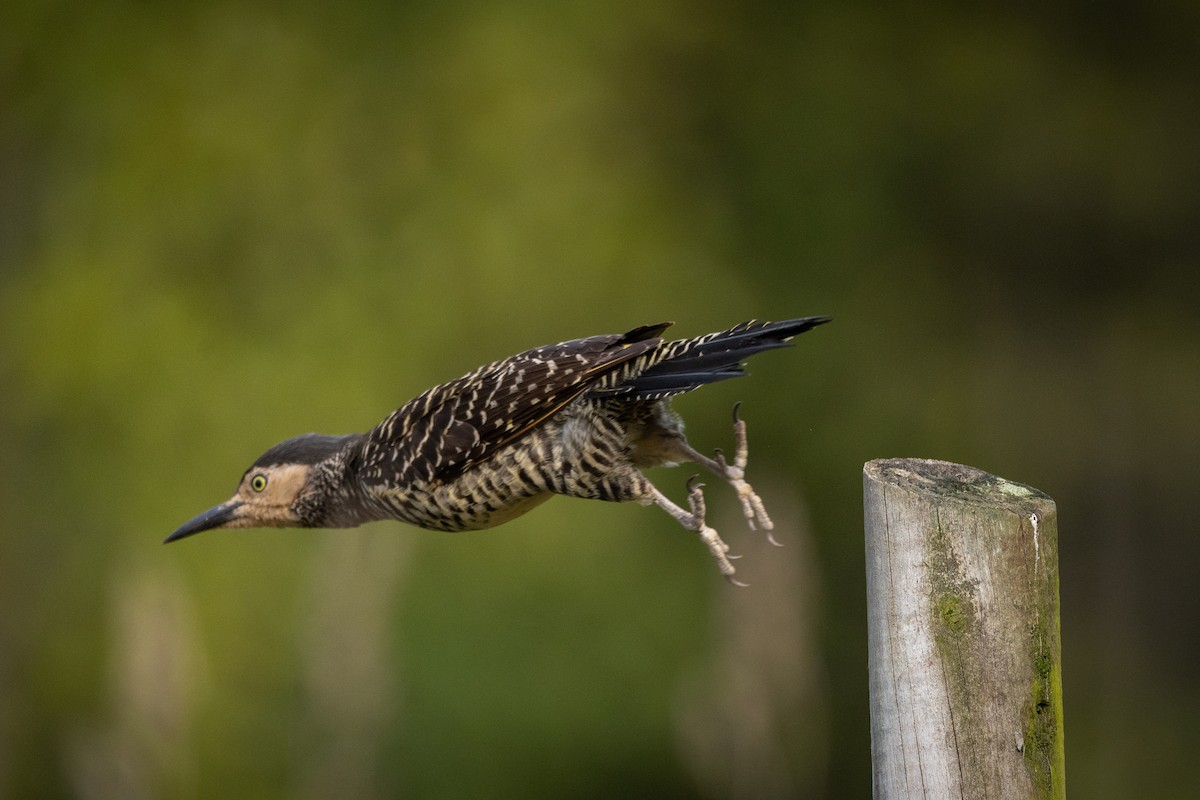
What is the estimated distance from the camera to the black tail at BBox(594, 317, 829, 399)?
7.67ft

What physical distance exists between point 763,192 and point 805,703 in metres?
2.90

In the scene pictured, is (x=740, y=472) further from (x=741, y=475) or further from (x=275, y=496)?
(x=275, y=496)

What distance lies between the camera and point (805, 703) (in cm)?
407

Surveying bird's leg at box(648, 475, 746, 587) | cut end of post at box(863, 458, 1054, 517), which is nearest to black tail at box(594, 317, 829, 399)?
bird's leg at box(648, 475, 746, 587)

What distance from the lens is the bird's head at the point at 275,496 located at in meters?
3.09

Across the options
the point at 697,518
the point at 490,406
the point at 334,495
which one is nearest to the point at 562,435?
the point at 490,406

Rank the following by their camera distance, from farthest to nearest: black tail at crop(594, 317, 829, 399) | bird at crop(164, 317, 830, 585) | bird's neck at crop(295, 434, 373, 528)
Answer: bird's neck at crop(295, 434, 373, 528) < bird at crop(164, 317, 830, 585) < black tail at crop(594, 317, 829, 399)

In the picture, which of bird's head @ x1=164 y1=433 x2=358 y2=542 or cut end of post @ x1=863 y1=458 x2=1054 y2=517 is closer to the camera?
cut end of post @ x1=863 y1=458 x2=1054 y2=517

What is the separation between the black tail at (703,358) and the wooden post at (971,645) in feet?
1.90

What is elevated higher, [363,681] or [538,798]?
[363,681]

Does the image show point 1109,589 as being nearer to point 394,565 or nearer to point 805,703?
point 805,703

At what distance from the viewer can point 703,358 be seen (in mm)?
2412

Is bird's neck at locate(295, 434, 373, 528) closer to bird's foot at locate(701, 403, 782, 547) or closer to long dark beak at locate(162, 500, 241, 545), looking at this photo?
long dark beak at locate(162, 500, 241, 545)

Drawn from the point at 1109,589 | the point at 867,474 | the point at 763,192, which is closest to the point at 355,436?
the point at 867,474
